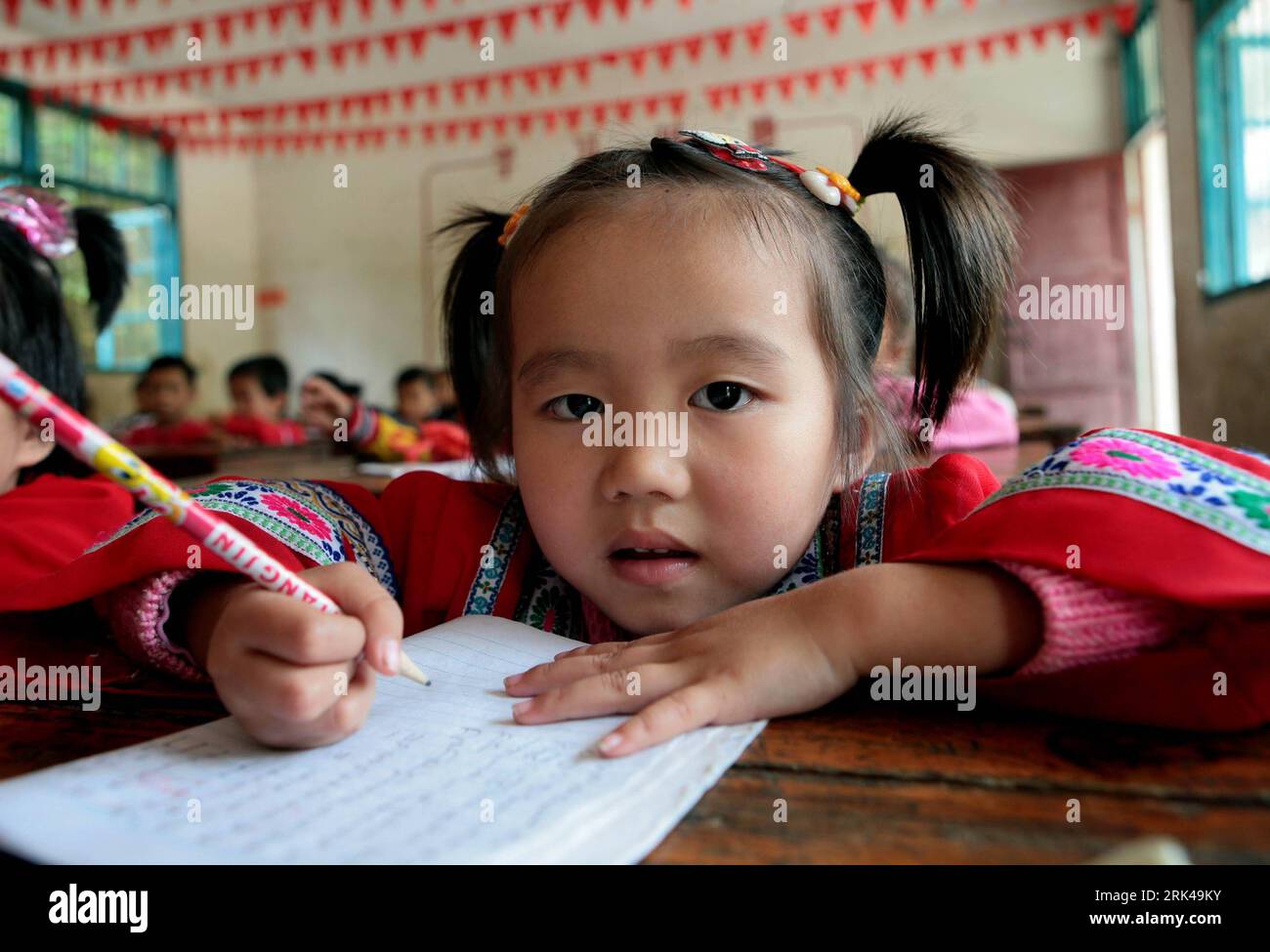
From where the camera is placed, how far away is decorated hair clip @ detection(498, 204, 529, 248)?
0.99 metres

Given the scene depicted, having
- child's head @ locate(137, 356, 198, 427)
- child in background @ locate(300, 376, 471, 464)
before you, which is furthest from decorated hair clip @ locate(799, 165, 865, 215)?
child's head @ locate(137, 356, 198, 427)

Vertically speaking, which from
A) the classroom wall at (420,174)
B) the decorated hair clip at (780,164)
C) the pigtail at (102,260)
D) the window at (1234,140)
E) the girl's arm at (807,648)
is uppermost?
the classroom wall at (420,174)

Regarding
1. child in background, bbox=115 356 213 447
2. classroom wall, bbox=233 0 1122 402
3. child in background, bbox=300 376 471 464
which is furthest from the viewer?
classroom wall, bbox=233 0 1122 402

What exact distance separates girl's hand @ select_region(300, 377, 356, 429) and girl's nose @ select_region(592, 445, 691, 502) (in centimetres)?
229

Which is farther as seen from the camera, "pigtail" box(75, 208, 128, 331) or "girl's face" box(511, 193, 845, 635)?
"pigtail" box(75, 208, 128, 331)

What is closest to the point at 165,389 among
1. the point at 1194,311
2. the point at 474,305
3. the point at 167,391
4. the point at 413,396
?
the point at 167,391

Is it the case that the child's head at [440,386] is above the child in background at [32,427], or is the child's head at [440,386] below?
above

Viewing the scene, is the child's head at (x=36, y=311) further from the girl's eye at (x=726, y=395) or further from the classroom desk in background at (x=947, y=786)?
the girl's eye at (x=726, y=395)

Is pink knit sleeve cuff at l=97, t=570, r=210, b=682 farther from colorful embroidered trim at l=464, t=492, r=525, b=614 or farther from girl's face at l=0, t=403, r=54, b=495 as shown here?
girl's face at l=0, t=403, r=54, b=495

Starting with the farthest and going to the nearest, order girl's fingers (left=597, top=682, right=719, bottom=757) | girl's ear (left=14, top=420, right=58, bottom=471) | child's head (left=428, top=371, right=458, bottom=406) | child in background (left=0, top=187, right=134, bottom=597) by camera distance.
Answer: child's head (left=428, top=371, right=458, bottom=406) < girl's ear (left=14, top=420, right=58, bottom=471) < child in background (left=0, top=187, right=134, bottom=597) < girl's fingers (left=597, top=682, right=719, bottom=757)

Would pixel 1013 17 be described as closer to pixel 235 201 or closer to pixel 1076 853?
pixel 235 201

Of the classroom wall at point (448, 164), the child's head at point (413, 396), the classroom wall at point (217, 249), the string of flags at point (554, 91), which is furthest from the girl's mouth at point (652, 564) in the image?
the classroom wall at point (217, 249)

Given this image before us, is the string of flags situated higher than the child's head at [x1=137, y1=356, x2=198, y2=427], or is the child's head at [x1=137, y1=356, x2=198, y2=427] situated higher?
the string of flags

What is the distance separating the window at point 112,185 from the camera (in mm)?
7113
